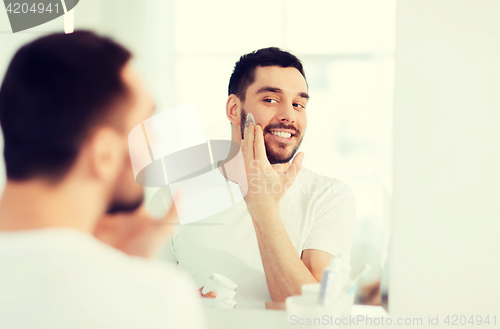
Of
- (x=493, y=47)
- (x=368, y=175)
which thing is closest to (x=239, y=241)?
(x=368, y=175)

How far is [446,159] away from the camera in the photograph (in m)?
0.90

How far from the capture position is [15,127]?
0.79m

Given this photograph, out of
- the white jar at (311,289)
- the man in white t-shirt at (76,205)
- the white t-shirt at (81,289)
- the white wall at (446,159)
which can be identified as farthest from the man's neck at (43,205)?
the white wall at (446,159)

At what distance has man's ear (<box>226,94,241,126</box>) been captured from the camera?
3.26 ft

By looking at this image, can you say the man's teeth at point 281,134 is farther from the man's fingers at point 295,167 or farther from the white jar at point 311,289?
the white jar at point 311,289

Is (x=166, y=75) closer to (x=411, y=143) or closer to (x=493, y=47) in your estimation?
(x=411, y=143)

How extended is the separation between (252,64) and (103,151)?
0.44m

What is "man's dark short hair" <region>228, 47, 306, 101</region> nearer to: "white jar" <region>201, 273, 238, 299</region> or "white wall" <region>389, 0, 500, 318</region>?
"white wall" <region>389, 0, 500, 318</region>

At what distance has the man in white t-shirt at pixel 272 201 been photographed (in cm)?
96

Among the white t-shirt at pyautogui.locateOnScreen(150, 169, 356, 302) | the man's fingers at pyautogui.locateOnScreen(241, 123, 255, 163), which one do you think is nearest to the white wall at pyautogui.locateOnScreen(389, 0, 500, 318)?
the white t-shirt at pyautogui.locateOnScreen(150, 169, 356, 302)

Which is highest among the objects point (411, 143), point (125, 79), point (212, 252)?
point (125, 79)

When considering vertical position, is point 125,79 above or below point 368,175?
above

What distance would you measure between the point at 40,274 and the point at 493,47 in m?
1.03

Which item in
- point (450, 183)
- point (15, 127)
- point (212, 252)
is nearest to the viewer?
point (15, 127)
